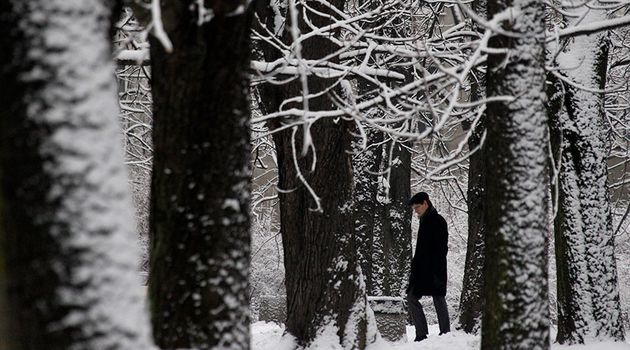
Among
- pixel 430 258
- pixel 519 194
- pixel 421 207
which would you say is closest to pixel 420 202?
pixel 421 207

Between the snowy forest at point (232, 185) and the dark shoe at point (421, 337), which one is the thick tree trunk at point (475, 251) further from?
the dark shoe at point (421, 337)

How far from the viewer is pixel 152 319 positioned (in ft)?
13.3

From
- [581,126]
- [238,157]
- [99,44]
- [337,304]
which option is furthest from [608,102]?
[99,44]

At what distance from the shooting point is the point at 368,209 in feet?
43.6

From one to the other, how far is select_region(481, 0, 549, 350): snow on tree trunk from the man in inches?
201

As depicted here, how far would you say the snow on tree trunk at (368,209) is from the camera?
13109 mm

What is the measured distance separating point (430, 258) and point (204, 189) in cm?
706

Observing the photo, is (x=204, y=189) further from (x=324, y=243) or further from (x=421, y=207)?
(x=421, y=207)

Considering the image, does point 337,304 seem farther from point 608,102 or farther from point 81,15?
point 608,102

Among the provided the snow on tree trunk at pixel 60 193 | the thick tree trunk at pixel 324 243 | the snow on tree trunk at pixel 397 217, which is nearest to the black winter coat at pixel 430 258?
the thick tree trunk at pixel 324 243

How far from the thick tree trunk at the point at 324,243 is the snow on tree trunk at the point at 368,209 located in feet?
15.3

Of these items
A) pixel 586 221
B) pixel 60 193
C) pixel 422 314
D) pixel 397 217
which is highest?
pixel 397 217

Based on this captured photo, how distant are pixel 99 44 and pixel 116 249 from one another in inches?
24.7

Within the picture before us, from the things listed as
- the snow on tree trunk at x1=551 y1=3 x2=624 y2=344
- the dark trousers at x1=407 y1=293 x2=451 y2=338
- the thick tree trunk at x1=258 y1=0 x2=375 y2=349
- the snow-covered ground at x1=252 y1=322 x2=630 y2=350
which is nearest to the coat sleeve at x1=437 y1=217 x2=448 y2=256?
the dark trousers at x1=407 y1=293 x2=451 y2=338
